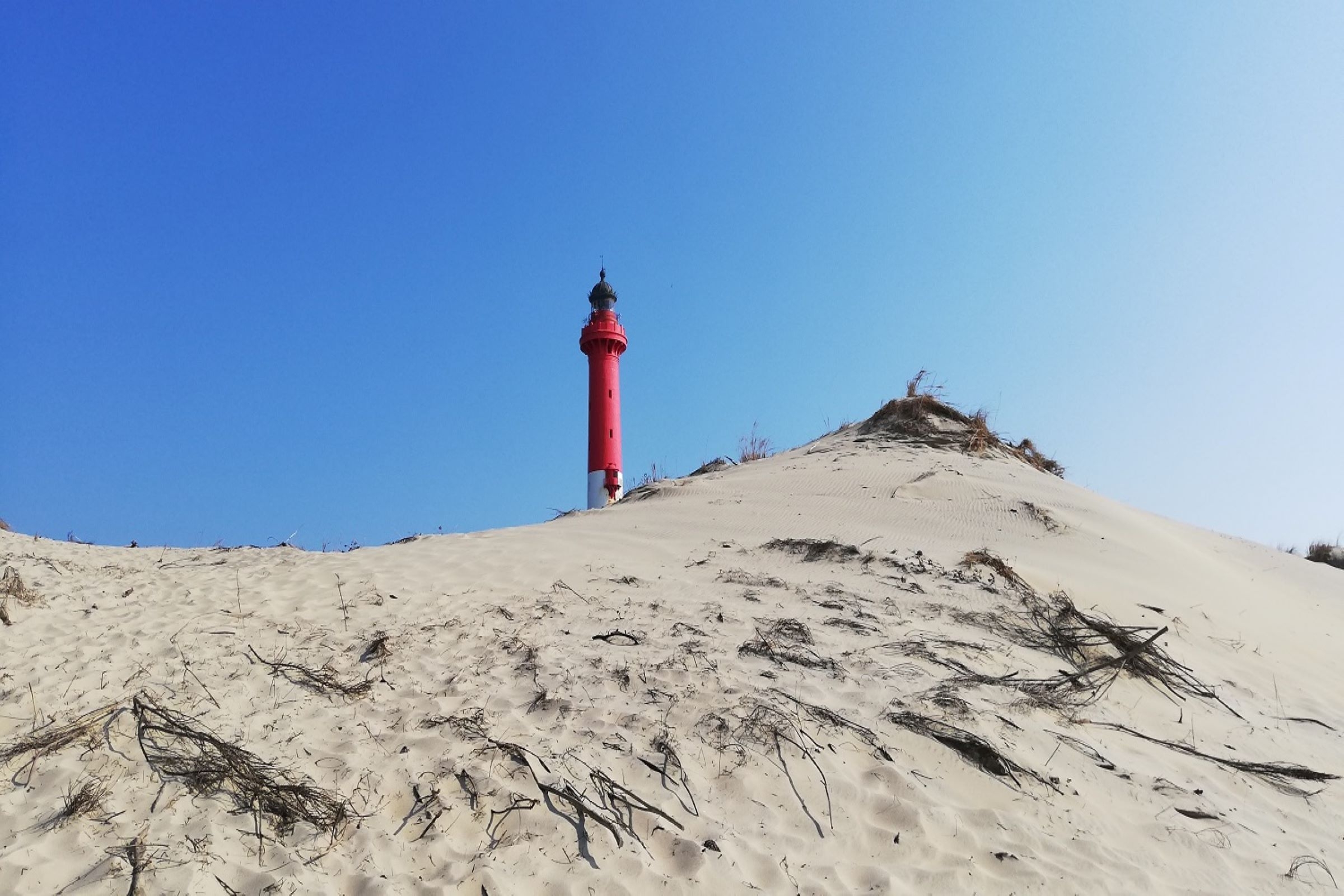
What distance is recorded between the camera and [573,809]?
3400 millimetres

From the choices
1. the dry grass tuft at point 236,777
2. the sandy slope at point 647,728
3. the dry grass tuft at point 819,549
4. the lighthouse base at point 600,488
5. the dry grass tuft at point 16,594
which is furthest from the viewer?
the lighthouse base at point 600,488

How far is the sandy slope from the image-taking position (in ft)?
10.2

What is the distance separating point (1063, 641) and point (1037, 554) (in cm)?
279

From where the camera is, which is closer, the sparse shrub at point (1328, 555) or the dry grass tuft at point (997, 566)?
the dry grass tuft at point (997, 566)

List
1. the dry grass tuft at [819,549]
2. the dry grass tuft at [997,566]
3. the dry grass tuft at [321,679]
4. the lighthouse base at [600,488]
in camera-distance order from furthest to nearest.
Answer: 1. the lighthouse base at [600,488]
2. the dry grass tuft at [819,549]
3. the dry grass tuft at [997,566]
4. the dry grass tuft at [321,679]

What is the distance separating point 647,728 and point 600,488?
1889 cm

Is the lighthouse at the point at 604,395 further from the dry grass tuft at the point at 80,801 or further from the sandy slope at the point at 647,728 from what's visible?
the dry grass tuft at the point at 80,801

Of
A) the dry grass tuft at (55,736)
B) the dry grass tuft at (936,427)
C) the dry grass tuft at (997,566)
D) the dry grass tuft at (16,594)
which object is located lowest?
the dry grass tuft at (55,736)

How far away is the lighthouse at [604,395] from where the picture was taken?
2288cm

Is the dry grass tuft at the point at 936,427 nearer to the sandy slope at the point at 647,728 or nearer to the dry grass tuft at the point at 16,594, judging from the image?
the sandy slope at the point at 647,728

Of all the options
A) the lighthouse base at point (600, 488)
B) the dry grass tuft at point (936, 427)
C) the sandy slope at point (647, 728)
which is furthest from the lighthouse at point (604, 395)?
the sandy slope at point (647, 728)

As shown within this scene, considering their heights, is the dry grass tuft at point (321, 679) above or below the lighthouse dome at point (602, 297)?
below

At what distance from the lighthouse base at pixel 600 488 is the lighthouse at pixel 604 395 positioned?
17mm

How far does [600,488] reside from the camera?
22812 mm
